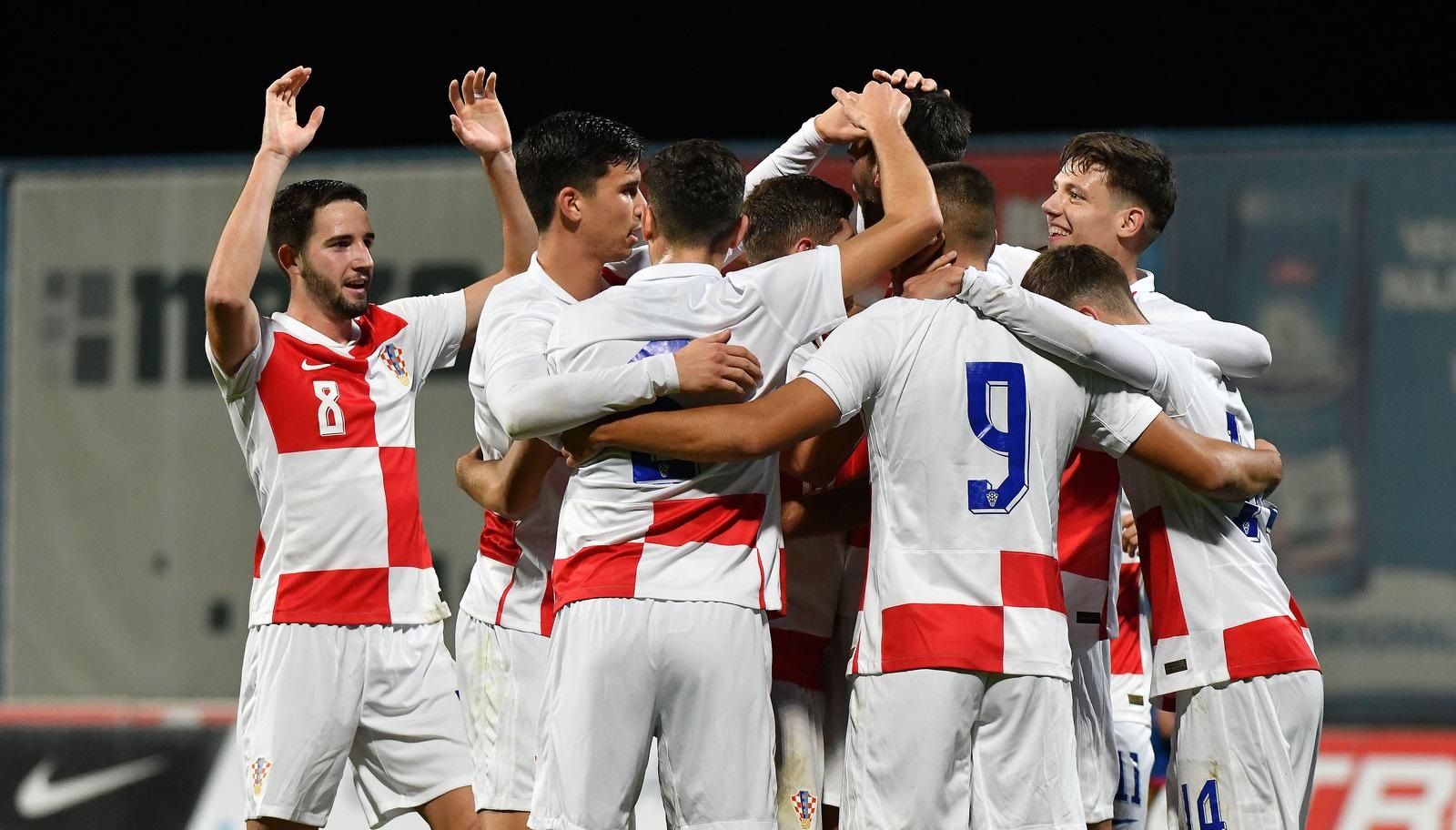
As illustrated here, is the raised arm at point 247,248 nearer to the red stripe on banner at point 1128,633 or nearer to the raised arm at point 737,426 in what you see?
the raised arm at point 737,426

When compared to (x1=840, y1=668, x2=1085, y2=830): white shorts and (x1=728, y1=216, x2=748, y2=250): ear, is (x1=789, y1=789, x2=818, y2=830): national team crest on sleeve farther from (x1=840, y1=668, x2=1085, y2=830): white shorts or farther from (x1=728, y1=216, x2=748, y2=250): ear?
(x1=728, y1=216, x2=748, y2=250): ear

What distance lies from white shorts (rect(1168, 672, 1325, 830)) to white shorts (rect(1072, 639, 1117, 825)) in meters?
0.34

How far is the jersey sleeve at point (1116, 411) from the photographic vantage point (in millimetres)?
3383

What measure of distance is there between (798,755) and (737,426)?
93 cm

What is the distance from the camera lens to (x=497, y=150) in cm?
443

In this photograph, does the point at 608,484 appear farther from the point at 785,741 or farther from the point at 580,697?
the point at 785,741

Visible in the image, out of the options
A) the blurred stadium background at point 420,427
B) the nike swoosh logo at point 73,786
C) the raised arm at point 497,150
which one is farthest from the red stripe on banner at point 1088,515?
the nike swoosh logo at point 73,786

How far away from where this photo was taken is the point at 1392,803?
6.27 meters

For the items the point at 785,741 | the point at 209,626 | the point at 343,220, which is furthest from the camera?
the point at 209,626

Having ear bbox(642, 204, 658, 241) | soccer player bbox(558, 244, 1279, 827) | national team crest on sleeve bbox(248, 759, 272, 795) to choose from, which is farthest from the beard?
soccer player bbox(558, 244, 1279, 827)

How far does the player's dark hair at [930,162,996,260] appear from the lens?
3.54m

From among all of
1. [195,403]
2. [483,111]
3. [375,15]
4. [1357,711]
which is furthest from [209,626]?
[1357,711]

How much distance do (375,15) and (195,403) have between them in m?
2.24

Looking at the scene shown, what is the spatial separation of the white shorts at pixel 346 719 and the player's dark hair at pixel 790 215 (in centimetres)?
131
